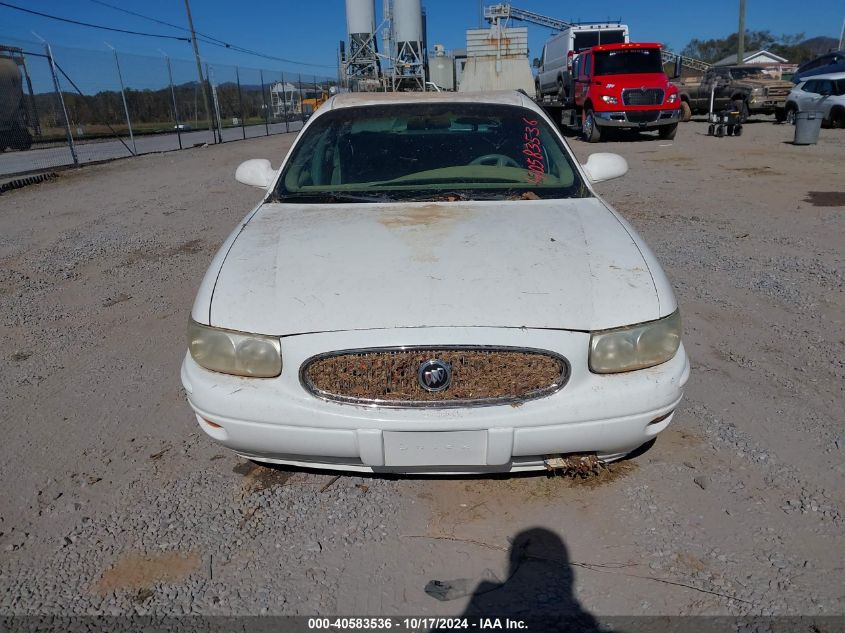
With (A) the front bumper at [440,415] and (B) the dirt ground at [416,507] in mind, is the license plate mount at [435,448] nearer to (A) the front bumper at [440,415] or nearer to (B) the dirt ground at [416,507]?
(A) the front bumper at [440,415]

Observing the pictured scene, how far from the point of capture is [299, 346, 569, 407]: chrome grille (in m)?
2.14

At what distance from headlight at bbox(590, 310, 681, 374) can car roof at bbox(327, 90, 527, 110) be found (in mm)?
2097

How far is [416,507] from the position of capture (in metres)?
2.53

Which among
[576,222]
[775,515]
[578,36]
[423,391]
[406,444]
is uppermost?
[578,36]

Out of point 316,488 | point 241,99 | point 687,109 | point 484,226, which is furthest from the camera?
Answer: point 241,99

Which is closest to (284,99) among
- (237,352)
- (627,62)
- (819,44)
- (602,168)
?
(627,62)

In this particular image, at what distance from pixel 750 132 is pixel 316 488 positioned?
66.6 ft

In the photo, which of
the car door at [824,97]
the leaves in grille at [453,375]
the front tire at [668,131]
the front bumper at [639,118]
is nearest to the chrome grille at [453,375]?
A: the leaves in grille at [453,375]

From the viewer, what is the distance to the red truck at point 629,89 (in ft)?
54.7

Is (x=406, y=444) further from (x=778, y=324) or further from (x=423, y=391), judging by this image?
(x=778, y=324)

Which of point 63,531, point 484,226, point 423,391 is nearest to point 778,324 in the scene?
point 484,226

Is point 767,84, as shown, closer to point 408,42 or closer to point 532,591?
point 408,42

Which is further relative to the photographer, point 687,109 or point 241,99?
point 241,99

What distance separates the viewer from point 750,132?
738 inches
